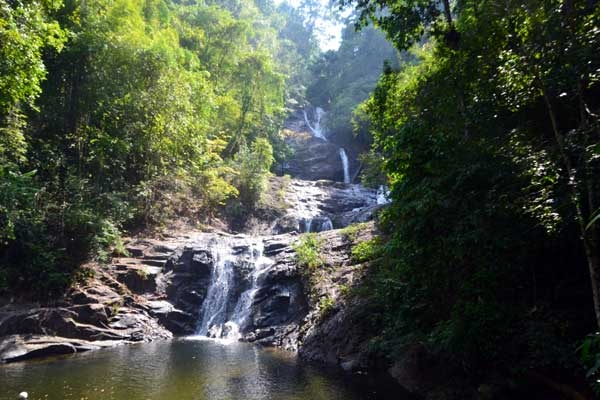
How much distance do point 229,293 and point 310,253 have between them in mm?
4124

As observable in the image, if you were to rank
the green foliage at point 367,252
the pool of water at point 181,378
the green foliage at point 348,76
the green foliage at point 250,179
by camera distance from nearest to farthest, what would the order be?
the pool of water at point 181,378 → the green foliage at point 367,252 → the green foliage at point 250,179 → the green foliage at point 348,76

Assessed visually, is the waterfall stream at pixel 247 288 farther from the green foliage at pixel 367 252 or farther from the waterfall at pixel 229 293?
the green foliage at pixel 367 252

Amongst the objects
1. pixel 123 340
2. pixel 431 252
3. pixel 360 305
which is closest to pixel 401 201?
pixel 431 252

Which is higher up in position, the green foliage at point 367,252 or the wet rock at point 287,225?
the wet rock at point 287,225

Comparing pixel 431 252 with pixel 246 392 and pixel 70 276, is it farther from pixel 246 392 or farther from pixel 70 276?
pixel 70 276

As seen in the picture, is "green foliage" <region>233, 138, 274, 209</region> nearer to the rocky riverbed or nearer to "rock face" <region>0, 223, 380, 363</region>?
the rocky riverbed

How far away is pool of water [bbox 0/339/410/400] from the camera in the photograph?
26.4 ft

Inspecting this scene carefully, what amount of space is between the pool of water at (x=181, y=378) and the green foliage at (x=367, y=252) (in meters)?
3.98

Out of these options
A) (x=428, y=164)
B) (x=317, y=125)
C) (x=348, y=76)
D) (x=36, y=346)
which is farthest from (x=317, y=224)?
(x=348, y=76)

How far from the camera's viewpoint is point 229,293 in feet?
54.9

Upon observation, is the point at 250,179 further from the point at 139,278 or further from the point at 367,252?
the point at 367,252

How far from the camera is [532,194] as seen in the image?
516 cm

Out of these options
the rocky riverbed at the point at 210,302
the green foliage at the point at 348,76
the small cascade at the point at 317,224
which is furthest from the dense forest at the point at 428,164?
the green foliage at the point at 348,76

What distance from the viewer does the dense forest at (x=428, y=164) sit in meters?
5.20
